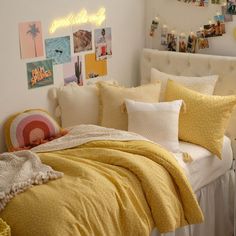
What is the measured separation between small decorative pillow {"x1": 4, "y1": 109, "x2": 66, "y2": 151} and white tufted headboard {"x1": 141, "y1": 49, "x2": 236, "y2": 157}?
0.98 metres

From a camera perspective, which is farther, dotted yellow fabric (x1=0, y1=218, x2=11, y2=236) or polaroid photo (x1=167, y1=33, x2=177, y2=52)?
polaroid photo (x1=167, y1=33, x2=177, y2=52)

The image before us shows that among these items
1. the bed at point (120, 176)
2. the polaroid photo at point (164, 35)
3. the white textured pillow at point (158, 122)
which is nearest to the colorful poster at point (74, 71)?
the bed at point (120, 176)

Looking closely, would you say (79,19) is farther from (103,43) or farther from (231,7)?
(231,7)

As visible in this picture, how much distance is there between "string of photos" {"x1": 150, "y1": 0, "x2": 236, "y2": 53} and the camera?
300 cm

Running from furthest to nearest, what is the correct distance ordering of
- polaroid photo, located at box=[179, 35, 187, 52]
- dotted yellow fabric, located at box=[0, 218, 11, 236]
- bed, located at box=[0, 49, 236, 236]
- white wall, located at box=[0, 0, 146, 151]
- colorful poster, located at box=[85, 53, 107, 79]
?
polaroid photo, located at box=[179, 35, 187, 52]
colorful poster, located at box=[85, 53, 107, 79]
white wall, located at box=[0, 0, 146, 151]
bed, located at box=[0, 49, 236, 236]
dotted yellow fabric, located at box=[0, 218, 11, 236]

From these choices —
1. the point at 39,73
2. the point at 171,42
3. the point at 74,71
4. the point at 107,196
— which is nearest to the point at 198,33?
the point at 171,42

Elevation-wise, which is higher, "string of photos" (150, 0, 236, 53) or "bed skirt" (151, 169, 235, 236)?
"string of photos" (150, 0, 236, 53)

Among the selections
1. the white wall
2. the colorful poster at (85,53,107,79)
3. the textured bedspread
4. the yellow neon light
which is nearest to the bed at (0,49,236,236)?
the textured bedspread

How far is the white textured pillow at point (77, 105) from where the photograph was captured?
2879mm

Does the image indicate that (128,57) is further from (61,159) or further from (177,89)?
(61,159)

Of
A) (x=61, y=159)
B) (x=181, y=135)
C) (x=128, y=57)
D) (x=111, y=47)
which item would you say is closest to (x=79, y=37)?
(x=111, y=47)

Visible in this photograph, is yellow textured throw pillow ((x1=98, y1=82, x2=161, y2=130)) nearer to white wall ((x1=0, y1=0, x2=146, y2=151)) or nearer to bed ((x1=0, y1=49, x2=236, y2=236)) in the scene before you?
bed ((x1=0, y1=49, x2=236, y2=236))

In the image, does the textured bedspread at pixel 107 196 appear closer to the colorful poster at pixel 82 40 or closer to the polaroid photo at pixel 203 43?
the colorful poster at pixel 82 40

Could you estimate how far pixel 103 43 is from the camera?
3.20m
